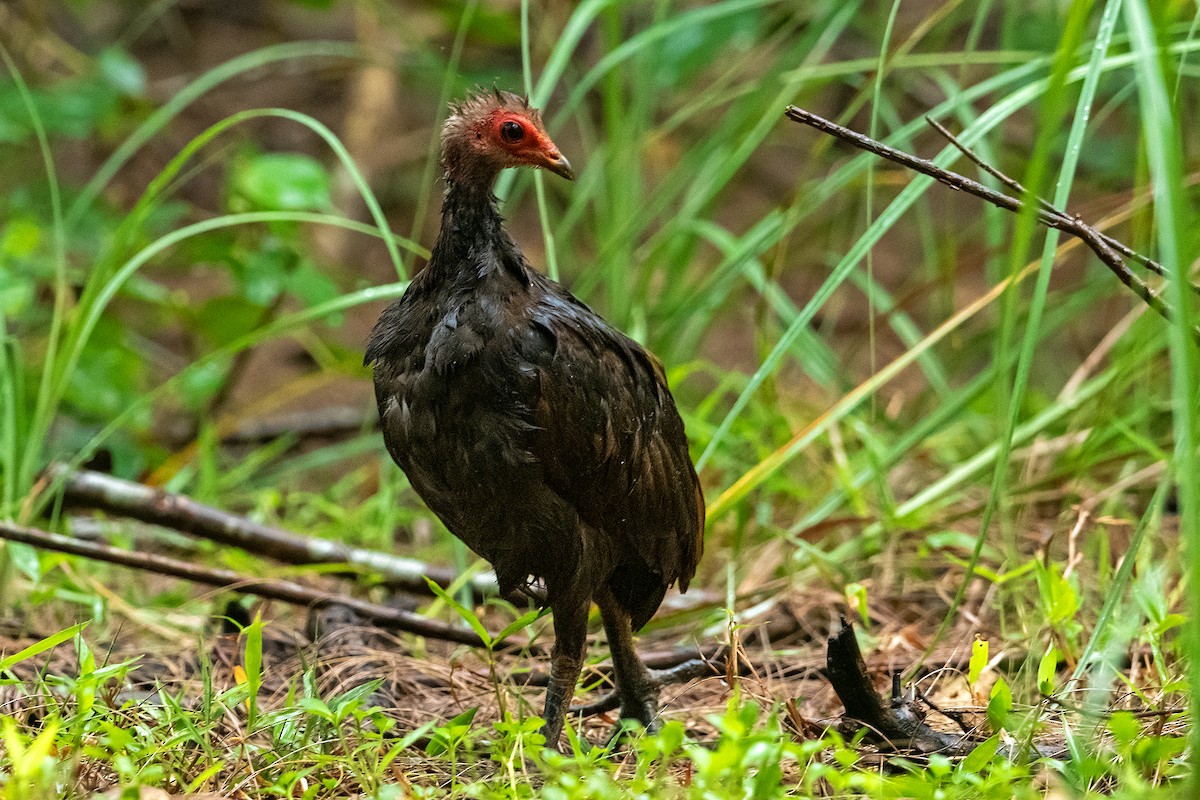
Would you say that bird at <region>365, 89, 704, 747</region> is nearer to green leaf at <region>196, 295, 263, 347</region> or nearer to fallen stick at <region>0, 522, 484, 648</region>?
fallen stick at <region>0, 522, 484, 648</region>

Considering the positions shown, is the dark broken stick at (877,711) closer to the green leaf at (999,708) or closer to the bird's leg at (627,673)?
the green leaf at (999,708)

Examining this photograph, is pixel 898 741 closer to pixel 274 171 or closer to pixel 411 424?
pixel 411 424

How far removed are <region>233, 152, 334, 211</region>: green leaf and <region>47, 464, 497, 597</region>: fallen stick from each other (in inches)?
48.1

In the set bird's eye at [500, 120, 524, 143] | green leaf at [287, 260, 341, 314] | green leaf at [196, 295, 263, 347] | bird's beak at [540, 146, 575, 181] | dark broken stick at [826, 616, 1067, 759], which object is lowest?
dark broken stick at [826, 616, 1067, 759]

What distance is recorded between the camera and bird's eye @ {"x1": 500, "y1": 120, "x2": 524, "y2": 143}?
96.4 inches

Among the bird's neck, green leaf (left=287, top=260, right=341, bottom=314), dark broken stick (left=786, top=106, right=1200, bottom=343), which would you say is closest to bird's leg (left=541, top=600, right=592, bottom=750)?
the bird's neck

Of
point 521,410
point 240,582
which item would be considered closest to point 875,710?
point 521,410

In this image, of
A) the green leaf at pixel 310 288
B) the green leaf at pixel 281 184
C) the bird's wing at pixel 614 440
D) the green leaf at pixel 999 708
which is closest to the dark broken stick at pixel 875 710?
the green leaf at pixel 999 708

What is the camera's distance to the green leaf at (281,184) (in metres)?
4.16

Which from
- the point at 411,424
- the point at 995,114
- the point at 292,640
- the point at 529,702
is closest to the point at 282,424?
the point at 292,640

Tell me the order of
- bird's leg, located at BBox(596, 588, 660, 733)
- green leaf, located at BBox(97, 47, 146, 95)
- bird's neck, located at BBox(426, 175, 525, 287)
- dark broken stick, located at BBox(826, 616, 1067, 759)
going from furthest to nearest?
green leaf, located at BBox(97, 47, 146, 95) < bird's leg, located at BBox(596, 588, 660, 733) < bird's neck, located at BBox(426, 175, 525, 287) < dark broken stick, located at BBox(826, 616, 1067, 759)

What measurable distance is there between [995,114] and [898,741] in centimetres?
143

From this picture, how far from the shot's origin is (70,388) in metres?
4.20

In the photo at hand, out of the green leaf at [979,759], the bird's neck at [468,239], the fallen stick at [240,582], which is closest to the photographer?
the green leaf at [979,759]
